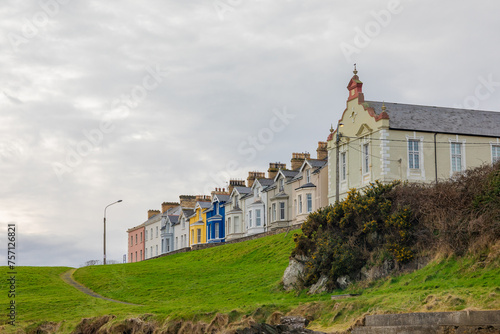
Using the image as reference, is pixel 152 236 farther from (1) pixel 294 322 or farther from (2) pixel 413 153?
(1) pixel 294 322

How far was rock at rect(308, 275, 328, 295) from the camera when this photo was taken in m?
30.5

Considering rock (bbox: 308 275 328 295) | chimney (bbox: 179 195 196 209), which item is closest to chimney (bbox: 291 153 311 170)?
chimney (bbox: 179 195 196 209)

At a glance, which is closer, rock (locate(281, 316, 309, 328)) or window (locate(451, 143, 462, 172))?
rock (locate(281, 316, 309, 328))

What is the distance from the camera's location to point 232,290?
3741 cm

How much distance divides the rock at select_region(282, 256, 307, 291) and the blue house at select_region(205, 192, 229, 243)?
49.2 metres

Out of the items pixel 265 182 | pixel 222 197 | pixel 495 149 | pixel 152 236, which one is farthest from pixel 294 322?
pixel 152 236

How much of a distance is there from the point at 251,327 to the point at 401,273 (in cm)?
744

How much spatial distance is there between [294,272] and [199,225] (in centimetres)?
5445

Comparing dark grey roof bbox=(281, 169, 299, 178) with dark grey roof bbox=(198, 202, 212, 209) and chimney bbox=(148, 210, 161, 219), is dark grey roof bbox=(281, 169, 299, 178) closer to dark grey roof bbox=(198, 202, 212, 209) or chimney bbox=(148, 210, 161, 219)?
dark grey roof bbox=(198, 202, 212, 209)

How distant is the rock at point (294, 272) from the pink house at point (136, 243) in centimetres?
7324

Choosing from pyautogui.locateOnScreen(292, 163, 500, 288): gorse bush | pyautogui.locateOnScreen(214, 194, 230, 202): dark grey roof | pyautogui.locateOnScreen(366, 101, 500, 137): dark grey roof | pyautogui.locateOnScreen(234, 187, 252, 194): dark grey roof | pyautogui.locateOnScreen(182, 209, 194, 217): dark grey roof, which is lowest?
pyautogui.locateOnScreen(292, 163, 500, 288): gorse bush

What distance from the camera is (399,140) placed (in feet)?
162

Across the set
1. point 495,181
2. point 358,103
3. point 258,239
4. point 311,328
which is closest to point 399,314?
point 311,328

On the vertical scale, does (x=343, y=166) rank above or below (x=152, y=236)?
above
